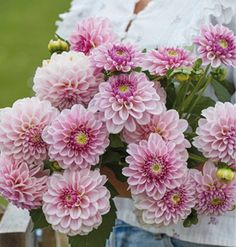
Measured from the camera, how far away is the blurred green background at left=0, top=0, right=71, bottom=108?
13.0 feet

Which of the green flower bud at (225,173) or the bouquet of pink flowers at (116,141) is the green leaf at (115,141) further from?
the green flower bud at (225,173)

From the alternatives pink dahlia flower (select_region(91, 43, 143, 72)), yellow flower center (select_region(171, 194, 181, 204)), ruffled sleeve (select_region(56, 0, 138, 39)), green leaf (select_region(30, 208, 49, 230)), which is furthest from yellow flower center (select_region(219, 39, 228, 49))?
ruffled sleeve (select_region(56, 0, 138, 39))

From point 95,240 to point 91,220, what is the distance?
73 mm

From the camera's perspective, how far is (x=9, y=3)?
5.05m

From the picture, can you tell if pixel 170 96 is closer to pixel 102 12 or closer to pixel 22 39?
pixel 102 12

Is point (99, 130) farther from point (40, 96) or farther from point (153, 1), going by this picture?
point (153, 1)

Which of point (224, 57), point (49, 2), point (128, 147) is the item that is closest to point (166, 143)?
point (128, 147)

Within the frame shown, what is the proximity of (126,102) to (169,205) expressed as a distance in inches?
5.8

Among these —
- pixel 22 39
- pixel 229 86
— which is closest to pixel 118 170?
pixel 229 86

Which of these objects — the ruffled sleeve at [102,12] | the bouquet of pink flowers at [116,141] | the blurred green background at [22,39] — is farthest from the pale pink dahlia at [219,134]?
the blurred green background at [22,39]

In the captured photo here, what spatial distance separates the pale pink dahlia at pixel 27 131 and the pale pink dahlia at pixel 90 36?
0.15m

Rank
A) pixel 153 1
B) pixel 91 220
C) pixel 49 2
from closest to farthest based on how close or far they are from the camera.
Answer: pixel 91 220, pixel 153 1, pixel 49 2

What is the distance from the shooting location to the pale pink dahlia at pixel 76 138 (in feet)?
2.89

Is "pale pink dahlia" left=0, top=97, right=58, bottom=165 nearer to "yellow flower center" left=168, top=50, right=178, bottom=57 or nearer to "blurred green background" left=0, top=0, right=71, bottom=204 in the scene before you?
"yellow flower center" left=168, top=50, right=178, bottom=57
